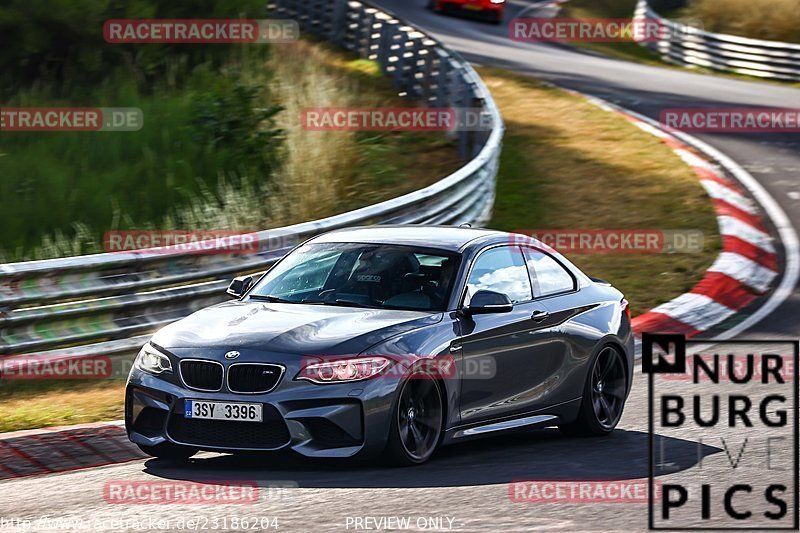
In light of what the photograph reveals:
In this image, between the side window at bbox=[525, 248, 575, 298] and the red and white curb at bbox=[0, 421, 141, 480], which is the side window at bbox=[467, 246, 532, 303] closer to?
the side window at bbox=[525, 248, 575, 298]

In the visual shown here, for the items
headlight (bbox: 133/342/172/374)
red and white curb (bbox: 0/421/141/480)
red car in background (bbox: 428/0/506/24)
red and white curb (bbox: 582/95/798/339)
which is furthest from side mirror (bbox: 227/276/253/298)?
red car in background (bbox: 428/0/506/24)

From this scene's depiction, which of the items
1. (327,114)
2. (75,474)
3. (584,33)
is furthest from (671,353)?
(584,33)

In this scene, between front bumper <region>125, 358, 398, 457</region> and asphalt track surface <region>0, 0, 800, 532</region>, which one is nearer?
asphalt track surface <region>0, 0, 800, 532</region>

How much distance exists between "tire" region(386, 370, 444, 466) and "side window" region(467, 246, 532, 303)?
0.96 m

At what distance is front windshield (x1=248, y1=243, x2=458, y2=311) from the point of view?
8391 mm

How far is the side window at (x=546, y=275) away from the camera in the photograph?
9195mm

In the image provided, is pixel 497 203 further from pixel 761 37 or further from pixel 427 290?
pixel 761 37

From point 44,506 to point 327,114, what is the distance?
1424 cm

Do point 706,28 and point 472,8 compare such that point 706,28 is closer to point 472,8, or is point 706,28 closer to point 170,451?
point 472,8

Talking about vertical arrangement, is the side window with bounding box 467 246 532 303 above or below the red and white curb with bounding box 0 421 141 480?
above

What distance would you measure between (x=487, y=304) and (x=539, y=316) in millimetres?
739

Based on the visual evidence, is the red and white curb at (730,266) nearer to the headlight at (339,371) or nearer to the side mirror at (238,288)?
the side mirror at (238,288)

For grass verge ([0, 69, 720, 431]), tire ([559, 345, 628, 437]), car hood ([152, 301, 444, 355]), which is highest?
car hood ([152, 301, 444, 355])

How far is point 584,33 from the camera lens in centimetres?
4334
